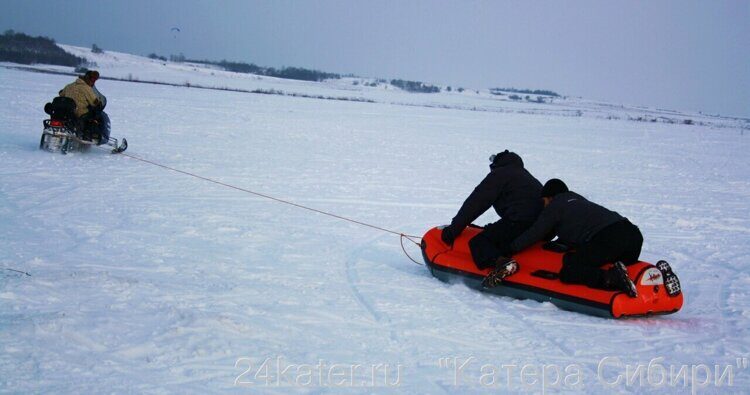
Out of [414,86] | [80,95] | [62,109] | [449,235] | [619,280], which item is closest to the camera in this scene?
[619,280]

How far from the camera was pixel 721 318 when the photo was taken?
5211mm

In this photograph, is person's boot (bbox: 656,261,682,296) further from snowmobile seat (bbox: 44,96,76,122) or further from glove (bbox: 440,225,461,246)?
snowmobile seat (bbox: 44,96,76,122)

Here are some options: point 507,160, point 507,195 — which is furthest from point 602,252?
point 507,160

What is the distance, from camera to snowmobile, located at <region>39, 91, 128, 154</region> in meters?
11.6

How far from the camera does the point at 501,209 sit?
576 cm

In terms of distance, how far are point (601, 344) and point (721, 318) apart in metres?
Answer: 1.52

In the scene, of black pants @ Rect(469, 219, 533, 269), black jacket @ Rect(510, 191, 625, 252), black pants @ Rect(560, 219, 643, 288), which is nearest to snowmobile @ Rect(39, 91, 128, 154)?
black pants @ Rect(469, 219, 533, 269)

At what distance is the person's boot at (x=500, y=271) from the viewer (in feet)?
17.3

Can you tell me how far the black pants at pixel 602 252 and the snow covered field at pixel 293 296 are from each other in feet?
1.13

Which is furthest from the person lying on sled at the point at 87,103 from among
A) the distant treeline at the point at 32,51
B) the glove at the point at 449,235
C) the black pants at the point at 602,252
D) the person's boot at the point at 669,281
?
the distant treeline at the point at 32,51

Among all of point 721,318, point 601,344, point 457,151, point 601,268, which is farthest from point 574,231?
point 457,151

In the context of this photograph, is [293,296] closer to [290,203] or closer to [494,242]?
[494,242]

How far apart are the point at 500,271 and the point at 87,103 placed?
965 cm

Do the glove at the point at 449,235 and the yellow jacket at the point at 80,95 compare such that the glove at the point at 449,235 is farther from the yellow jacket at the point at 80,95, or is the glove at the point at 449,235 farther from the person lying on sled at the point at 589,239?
the yellow jacket at the point at 80,95
